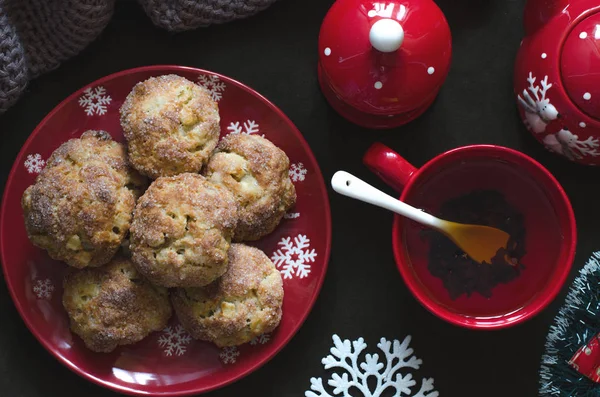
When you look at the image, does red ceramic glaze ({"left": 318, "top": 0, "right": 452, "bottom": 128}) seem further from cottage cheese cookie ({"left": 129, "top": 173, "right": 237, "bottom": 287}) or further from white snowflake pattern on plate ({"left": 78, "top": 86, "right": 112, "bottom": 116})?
white snowflake pattern on plate ({"left": 78, "top": 86, "right": 112, "bottom": 116})

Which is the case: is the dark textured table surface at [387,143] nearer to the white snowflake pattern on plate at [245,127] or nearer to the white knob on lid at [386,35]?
the white snowflake pattern on plate at [245,127]

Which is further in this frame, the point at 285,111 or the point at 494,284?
the point at 285,111

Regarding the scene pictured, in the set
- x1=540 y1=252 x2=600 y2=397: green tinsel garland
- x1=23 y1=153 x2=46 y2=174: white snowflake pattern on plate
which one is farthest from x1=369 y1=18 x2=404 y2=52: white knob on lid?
x1=23 y1=153 x2=46 y2=174: white snowflake pattern on plate

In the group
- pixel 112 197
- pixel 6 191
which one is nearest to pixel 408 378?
pixel 112 197

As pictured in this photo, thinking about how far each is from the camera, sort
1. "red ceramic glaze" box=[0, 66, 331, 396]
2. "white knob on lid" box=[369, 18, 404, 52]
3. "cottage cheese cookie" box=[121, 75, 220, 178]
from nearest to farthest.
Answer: "white knob on lid" box=[369, 18, 404, 52], "cottage cheese cookie" box=[121, 75, 220, 178], "red ceramic glaze" box=[0, 66, 331, 396]

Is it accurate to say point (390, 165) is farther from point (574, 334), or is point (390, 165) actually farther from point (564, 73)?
point (574, 334)

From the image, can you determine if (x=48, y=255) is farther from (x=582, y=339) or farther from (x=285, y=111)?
(x=582, y=339)
